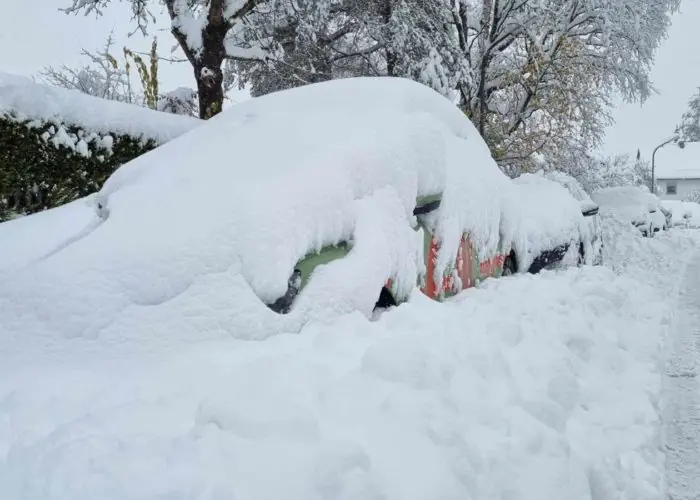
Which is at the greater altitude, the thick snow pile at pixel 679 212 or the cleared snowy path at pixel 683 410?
the cleared snowy path at pixel 683 410

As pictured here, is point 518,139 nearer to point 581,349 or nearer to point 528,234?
point 528,234

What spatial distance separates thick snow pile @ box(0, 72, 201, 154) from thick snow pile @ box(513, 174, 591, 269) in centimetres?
427

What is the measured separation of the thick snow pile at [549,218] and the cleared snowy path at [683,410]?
52.6 inches

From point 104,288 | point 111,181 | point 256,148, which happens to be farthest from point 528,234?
point 104,288

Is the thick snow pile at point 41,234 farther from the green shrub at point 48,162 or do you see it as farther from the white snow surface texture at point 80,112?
the white snow surface texture at point 80,112

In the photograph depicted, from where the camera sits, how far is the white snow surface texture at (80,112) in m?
5.87

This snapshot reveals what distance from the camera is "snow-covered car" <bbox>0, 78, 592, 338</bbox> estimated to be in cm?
254

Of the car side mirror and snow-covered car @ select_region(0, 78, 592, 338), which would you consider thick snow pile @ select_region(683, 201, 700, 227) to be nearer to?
the car side mirror

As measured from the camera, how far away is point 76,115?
6281mm

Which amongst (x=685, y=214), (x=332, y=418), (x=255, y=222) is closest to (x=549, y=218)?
(x=255, y=222)

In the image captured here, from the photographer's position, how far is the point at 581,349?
3.72 meters

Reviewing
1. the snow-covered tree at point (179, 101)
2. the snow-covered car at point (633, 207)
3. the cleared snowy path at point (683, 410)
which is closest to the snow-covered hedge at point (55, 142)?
the snow-covered tree at point (179, 101)

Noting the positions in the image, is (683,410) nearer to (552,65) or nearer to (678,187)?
(552,65)

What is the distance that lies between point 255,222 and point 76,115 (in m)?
4.45
